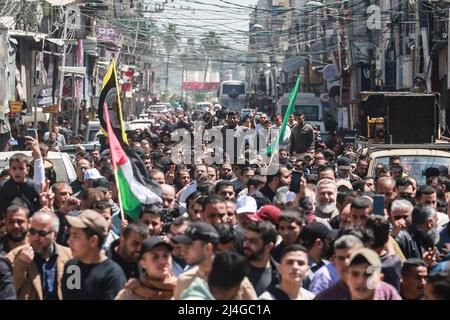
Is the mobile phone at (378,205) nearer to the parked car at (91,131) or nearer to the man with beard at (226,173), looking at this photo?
the man with beard at (226,173)

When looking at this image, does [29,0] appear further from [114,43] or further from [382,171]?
[114,43]

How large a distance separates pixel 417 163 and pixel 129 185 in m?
8.37

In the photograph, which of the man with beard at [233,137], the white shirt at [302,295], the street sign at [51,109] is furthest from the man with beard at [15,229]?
the street sign at [51,109]

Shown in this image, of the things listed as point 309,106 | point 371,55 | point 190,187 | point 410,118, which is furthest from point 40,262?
point 309,106

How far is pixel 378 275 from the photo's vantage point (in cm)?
776

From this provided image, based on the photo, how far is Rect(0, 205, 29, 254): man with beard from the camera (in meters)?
9.80

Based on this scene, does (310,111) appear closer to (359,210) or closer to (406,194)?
(406,194)

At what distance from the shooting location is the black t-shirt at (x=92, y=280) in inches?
335

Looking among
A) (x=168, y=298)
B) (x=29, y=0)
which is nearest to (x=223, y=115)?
(x=29, y=0)

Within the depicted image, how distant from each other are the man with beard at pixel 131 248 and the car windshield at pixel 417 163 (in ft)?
31.5

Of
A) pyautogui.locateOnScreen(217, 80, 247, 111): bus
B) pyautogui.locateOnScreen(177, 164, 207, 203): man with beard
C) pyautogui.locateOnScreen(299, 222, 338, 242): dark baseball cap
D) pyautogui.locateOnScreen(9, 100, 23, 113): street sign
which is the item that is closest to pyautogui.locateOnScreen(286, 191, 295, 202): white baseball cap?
pyautogui.locateOnScreen(177, 164, 207, 203): man with beard

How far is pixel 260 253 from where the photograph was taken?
9000mm
